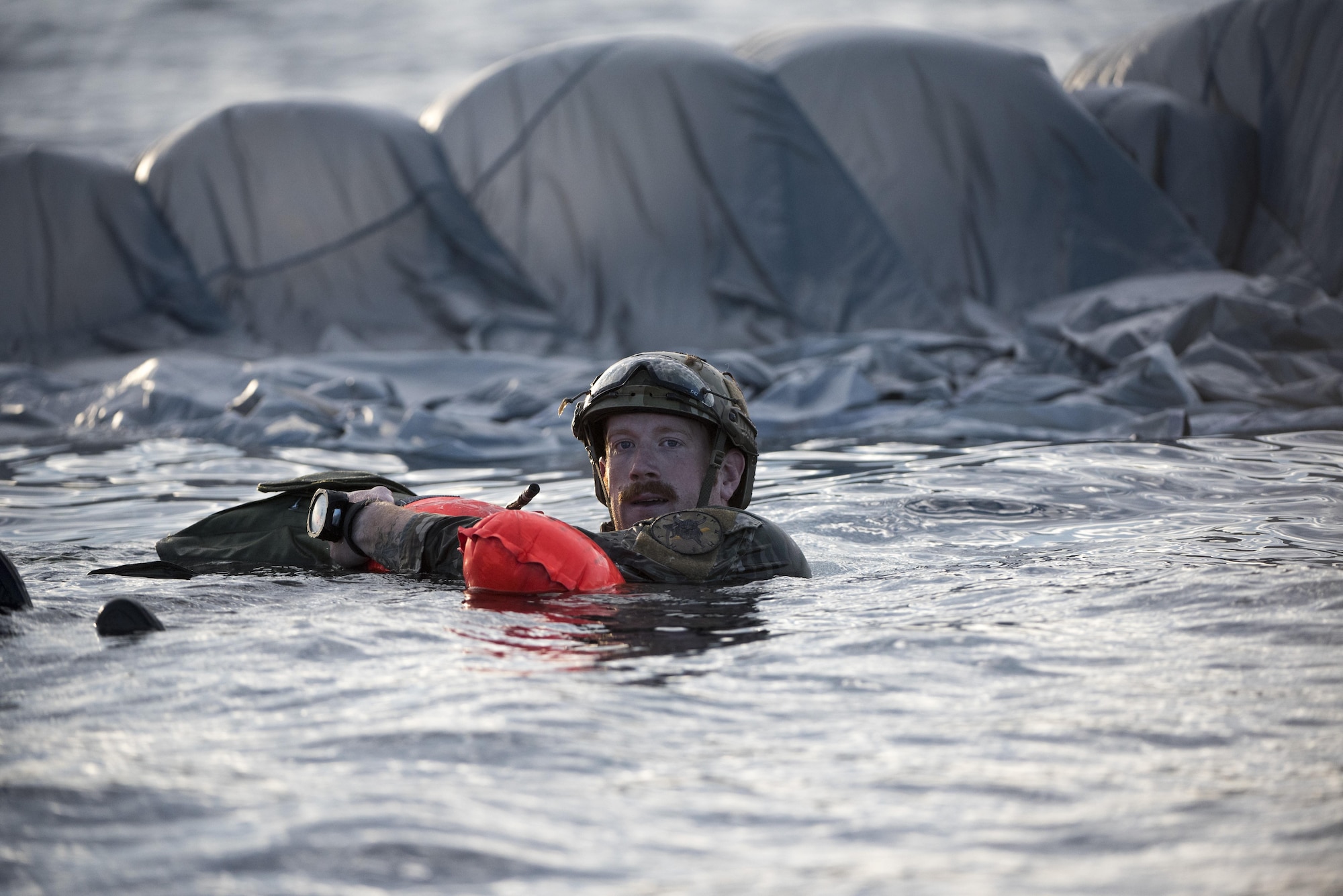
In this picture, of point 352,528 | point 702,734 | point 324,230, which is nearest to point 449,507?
point 352,528

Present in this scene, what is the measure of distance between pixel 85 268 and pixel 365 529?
353 inches

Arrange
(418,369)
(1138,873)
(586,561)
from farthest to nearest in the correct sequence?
(418,369) → (586,561) → (1138,873)

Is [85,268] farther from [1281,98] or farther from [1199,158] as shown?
[1281,98]

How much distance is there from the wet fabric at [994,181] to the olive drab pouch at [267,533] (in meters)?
7.98

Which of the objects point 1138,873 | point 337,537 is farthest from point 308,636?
point 1138,873

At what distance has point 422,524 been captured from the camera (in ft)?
11.1

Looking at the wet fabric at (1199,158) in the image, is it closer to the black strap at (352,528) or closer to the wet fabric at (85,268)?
the wet fabric at (85,268)

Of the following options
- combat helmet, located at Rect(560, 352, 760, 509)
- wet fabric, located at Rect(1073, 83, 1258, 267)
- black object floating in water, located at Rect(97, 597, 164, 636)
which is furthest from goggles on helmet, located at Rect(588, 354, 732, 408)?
wet fabric, located at Rect(1073, 83, 1258, 267)

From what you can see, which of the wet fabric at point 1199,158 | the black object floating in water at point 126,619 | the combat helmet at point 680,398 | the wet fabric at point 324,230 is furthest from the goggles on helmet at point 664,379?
the wet fabric at point 1199,158

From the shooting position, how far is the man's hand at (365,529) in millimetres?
3535

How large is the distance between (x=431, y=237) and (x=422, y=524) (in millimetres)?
8658

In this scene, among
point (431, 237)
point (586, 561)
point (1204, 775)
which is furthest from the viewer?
point (431, 237)

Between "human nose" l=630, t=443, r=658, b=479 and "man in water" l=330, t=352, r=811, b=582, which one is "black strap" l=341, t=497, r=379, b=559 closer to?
"man in water" l=330, t=352, r=811, b=582

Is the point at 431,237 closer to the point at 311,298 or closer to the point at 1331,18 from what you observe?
the point at 311,298
